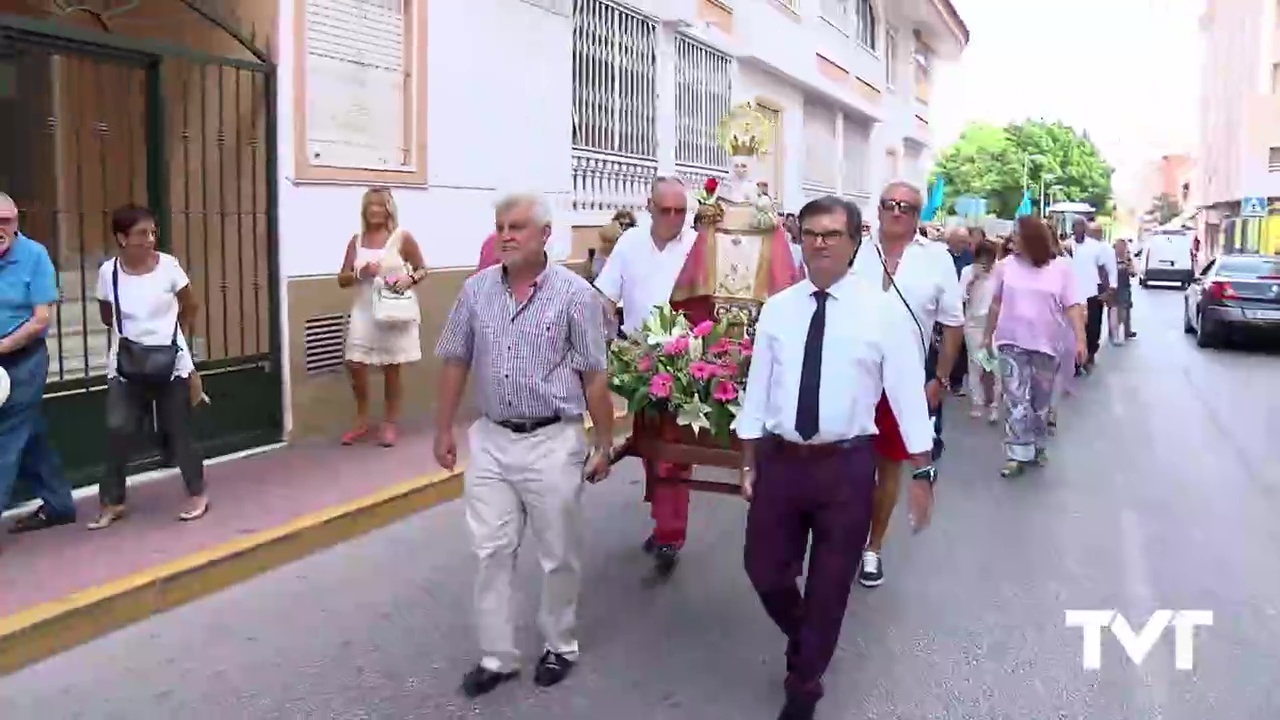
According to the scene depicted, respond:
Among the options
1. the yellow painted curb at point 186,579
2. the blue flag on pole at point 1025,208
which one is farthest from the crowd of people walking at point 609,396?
the blue flag on pole at point 1025,208

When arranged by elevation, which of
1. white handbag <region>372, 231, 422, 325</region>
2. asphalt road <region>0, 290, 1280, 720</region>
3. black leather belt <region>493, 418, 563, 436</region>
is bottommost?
asphalt road <region>0, 290, 1280, 720</region>

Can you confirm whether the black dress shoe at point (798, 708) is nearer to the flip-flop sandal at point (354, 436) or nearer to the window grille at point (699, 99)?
the flip-flop sandal at point (354, 436)

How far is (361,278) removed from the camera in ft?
30.6

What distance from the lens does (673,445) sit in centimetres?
585

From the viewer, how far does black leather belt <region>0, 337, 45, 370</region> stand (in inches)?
253

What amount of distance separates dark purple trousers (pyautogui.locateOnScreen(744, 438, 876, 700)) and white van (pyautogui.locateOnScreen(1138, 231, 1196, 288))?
146 feet

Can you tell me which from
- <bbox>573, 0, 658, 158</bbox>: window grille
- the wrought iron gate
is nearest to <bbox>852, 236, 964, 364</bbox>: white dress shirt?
the wrought iron gate

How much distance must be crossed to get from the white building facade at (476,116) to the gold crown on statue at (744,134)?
29cm

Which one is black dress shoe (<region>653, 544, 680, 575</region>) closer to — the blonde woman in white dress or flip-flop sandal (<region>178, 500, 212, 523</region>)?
flip-flop sandal (<region>178, 500, 212, 523</region>)

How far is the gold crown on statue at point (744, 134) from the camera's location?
23.5ft

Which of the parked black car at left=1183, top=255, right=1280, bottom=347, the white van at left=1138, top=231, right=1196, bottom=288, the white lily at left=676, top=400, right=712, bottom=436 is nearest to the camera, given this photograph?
the white lily at left=676, top=400, right=712, bottom=436

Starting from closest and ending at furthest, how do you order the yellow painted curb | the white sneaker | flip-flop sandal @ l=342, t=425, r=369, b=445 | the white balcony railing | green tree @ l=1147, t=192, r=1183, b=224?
the yellow painted curb
the white sneaker
flip-flop sandal @ l=342, t=425, r=369, b=445
the white balcony railing
green tree @ l=1147, t=192, r=1183, b=224

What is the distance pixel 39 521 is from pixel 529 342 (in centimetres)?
357

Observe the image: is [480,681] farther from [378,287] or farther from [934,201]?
[934,201]
